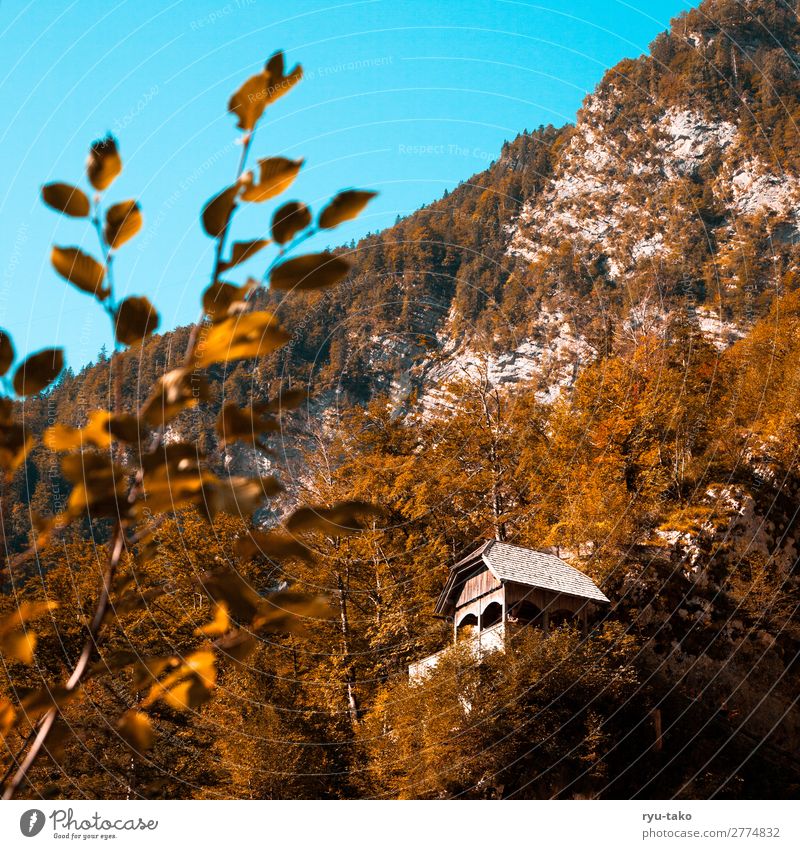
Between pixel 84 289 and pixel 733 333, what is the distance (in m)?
38.5

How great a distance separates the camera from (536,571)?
36.8ft

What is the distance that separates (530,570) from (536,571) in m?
0.10

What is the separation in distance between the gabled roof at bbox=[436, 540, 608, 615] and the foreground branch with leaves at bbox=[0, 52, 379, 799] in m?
10.3

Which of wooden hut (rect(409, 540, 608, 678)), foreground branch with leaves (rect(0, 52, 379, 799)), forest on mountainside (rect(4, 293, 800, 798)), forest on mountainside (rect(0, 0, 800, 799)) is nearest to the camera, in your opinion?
foreground branch with leaves (rect(0, 52, 379, 799))

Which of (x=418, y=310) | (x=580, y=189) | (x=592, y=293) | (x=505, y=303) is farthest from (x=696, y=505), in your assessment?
(x=580, y=189)

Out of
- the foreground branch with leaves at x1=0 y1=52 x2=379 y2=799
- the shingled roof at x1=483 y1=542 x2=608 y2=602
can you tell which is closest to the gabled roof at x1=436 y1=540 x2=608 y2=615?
the shingled roof at x1=483 y1=542 x2=608 y2=602

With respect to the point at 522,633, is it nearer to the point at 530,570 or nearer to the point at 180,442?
the point at 530,570

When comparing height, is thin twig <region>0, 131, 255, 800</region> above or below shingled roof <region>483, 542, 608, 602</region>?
below

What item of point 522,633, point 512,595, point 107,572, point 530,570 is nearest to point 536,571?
point 530,570

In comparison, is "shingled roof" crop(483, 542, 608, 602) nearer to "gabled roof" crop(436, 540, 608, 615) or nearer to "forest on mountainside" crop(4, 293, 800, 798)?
"gabled roof" crop(436, 540, 608, 615)

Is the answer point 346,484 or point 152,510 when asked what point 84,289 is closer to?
point 152,510

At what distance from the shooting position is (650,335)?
25.2 m

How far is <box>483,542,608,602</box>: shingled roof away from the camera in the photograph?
35.8 ft

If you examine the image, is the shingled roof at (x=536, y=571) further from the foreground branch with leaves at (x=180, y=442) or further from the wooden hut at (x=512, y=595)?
the foreground branch with leaves at (x=180, y=442)
